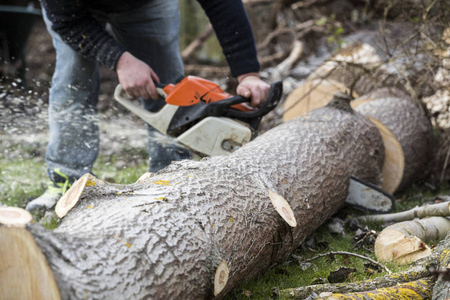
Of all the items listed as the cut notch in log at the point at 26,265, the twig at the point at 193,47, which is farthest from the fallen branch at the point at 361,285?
the twig at the point at 193,47

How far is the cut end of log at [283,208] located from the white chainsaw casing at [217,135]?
2.42ft

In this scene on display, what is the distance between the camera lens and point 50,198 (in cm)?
310

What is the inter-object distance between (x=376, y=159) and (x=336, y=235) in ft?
2.36

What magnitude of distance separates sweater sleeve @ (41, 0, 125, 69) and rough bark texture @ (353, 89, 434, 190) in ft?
6.50

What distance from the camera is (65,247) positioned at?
1.32m

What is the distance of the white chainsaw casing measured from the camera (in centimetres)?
276

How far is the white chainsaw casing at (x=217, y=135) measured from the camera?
9.05 ft

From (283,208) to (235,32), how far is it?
154 cm

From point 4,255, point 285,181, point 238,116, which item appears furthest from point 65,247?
point 238,116

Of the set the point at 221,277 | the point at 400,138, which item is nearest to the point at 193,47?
the point at 400,138

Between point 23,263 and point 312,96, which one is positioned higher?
point 23,263

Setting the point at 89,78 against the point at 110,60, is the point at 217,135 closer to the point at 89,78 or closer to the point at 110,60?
the point at 110,60

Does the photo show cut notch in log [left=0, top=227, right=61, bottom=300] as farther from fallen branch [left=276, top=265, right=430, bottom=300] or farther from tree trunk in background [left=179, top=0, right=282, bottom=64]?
tree trunk in background [left=179, top=0, right=282, bottom=64]

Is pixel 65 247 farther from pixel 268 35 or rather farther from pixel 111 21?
pixel 268 35
